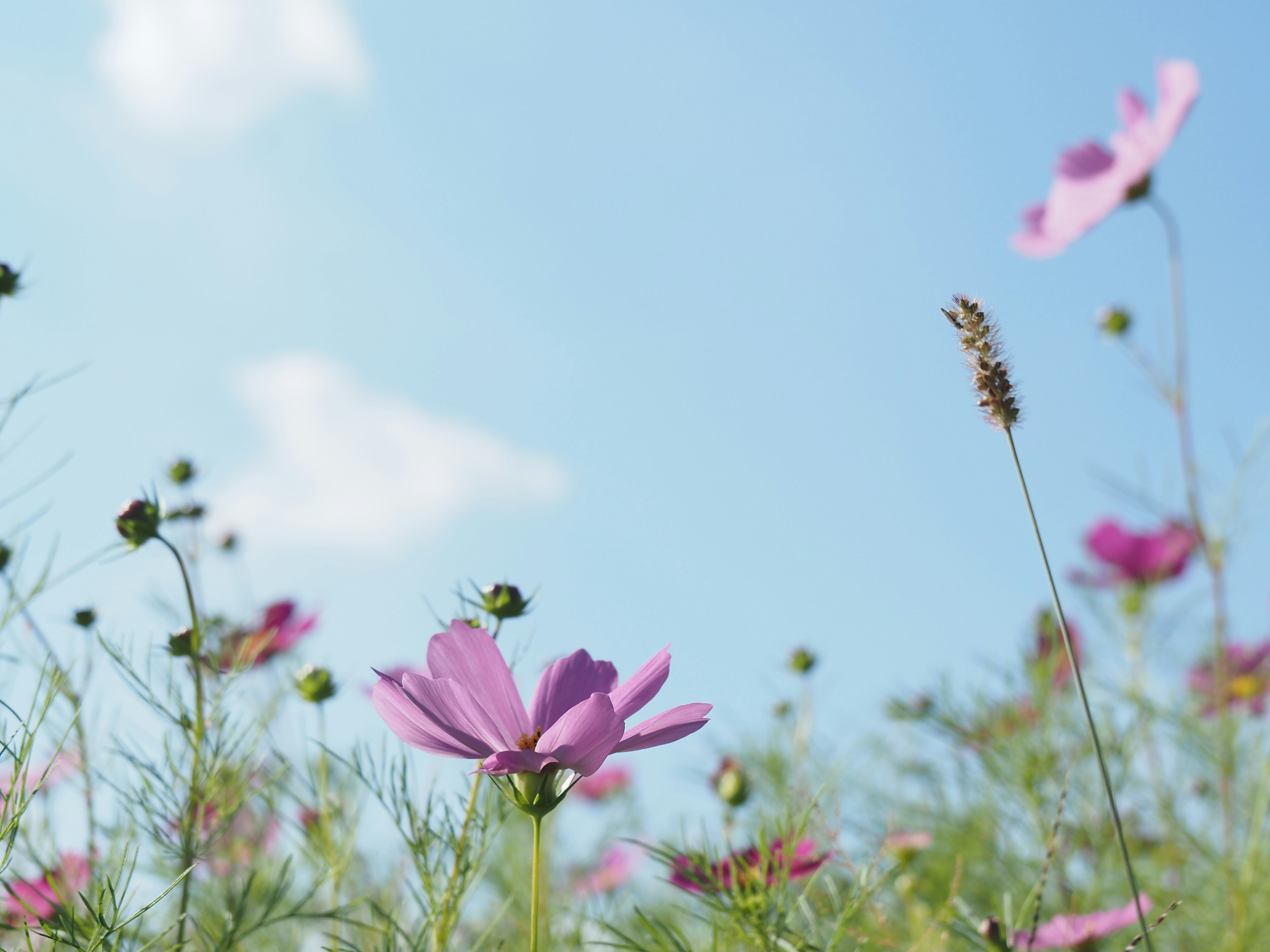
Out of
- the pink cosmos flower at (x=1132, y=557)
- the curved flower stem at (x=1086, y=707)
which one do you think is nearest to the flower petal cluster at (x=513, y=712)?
the curved flower stem at (x=1086, y=707)

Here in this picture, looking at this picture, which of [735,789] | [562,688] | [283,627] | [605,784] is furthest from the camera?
[605,784]

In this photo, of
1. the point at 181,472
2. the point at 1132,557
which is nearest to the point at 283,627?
the point at 181,472

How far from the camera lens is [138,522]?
0.50m

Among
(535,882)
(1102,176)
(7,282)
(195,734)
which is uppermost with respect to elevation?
(1102,176)

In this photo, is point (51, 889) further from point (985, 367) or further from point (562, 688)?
point (985, 367)

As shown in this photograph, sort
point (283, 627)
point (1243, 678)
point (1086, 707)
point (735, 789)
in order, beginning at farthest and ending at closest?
1. point (1243, 678)
2. point (283, 627)
3. point (735, 789)
4. point (1086, 707)

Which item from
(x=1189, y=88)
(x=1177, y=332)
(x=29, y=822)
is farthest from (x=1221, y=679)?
(x=29, y=822)

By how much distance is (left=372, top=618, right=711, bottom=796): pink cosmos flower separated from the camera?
1.03 feet

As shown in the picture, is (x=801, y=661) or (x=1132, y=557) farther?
(x=1132, y=557)

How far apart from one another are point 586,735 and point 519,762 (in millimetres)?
28

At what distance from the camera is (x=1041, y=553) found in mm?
260

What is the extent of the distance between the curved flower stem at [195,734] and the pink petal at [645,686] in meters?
0.25

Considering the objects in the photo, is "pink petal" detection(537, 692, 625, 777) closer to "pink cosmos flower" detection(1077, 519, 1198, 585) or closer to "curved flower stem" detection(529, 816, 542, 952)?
"curved flower stem" detection(529, 816, 542, 952)

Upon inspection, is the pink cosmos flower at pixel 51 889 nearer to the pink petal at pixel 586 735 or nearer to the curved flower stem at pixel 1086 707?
the pink petal at pixel 586 735
